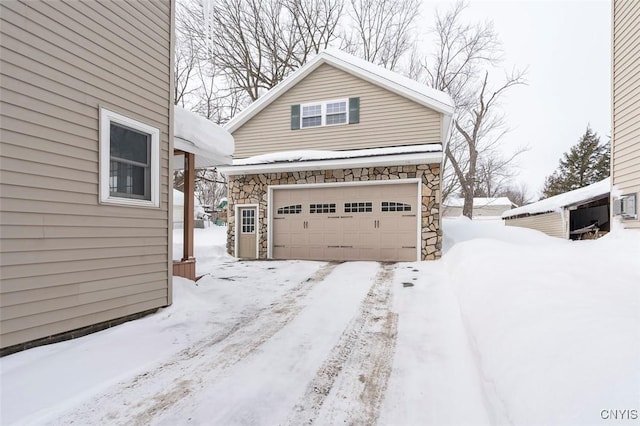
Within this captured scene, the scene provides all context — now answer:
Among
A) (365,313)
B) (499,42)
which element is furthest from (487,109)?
(365,313)

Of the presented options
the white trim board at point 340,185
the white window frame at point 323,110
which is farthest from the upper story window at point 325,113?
the white trim board at point 340,185

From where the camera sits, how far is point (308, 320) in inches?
158

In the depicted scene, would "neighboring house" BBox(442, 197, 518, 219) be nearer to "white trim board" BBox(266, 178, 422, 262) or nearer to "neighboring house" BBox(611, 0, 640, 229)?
"white trim board" BBox(266, 178, 422, 262)

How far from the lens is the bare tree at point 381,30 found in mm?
18125

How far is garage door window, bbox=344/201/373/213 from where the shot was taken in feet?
29.0

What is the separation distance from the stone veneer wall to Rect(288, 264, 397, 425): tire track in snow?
4737mm

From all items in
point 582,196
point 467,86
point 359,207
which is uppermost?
point 467,86

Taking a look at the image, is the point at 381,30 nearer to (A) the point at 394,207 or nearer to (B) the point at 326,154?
(B) the point at 326,154

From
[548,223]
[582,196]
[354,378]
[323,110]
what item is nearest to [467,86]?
[548,223]

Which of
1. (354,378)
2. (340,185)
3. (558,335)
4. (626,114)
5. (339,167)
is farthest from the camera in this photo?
(340,185)

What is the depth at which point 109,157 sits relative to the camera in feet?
12.2

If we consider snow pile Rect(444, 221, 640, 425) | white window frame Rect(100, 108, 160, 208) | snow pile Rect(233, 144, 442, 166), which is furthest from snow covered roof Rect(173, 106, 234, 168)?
snow pile Rect(444, 221, 640, 425)

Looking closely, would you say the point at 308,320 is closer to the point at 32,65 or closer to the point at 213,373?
the point at 213,373

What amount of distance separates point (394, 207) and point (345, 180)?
161 centimetres
